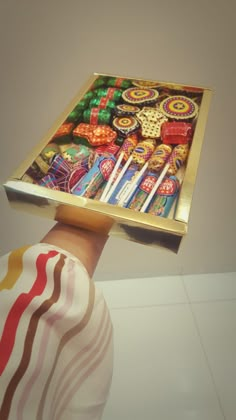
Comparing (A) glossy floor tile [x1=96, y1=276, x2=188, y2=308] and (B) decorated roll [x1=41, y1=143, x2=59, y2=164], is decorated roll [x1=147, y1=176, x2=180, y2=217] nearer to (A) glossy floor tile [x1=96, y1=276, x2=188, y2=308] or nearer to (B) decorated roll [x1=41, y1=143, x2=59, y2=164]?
(B) decorated roll [x1=41, y1=143, x2=59, y2=164]

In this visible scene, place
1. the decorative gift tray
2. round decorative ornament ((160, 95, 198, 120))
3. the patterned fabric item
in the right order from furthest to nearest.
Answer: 1. round decorative ornament ((160, 95, 198, 120))
2. the decorative gift tray
3. the patterned fabric item

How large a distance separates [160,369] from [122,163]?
59 cm

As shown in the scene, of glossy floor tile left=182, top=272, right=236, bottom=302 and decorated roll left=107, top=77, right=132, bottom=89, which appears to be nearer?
decorated roll left=107, top=77, right=132, bottom=89

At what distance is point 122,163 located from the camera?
0.39 m

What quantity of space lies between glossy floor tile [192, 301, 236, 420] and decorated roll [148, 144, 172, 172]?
2.02ft

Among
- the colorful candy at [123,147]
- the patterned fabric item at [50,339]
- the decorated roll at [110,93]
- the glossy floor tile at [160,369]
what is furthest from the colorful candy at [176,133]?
the glossy floor tile at [160,369]

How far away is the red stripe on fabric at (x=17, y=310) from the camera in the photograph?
210 millimetres

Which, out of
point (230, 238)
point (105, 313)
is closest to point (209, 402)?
point (230, 238)

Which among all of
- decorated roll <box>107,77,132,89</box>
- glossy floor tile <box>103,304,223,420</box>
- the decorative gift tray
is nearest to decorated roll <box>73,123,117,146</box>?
the decorative gift tray

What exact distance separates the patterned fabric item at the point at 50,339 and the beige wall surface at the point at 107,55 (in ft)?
1.28

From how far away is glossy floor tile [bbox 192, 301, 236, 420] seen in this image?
697 mm

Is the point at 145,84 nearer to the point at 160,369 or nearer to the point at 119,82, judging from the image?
the point at 119,82

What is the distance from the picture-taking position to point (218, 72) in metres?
0.55

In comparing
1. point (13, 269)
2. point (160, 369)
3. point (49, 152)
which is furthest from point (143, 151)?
point (160, 369)
